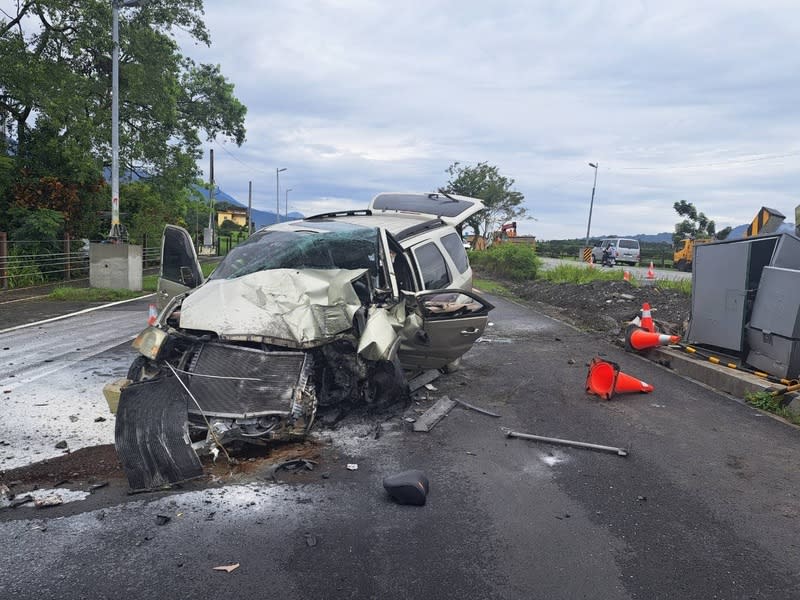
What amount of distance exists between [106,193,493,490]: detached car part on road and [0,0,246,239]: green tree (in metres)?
16.0

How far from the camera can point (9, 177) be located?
1903cm

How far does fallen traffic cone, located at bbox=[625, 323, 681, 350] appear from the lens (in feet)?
27.9

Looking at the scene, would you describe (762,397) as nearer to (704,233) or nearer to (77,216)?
(77,216)

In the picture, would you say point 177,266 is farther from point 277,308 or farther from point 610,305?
point 610,305

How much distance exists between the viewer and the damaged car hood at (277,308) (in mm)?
4699

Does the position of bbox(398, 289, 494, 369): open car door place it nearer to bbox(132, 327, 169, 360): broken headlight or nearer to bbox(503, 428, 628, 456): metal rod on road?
bbox(503, 428, 628, 456): metal rod on road

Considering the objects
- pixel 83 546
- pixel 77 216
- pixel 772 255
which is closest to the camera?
pixel 83 546

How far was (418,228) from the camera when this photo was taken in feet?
24.7

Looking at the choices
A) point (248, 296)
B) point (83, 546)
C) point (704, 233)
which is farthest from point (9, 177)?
point (704, 233)

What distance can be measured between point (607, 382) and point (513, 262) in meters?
18.5

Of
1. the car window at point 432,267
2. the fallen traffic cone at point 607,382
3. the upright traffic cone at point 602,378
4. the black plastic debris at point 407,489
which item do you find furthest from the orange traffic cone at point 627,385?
the black plastic debris at point 407,489

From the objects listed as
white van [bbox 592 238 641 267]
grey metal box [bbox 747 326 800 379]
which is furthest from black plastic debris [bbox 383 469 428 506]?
white van [bbox 592 238 641 267]

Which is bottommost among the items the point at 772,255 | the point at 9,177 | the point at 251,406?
the point at 251,406

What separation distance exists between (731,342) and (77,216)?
21.0m
